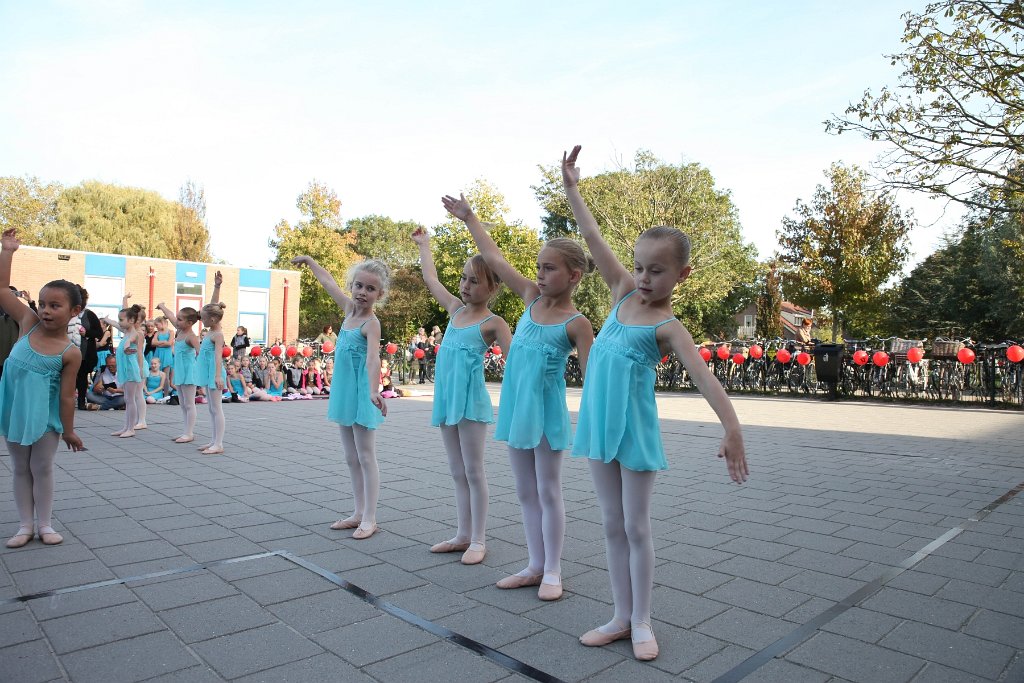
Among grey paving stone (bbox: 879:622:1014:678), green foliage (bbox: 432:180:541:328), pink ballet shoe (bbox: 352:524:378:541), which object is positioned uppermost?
green foliage (bbox: 432:180:541:328)

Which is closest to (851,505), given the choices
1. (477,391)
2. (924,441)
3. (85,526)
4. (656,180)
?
(477,391)

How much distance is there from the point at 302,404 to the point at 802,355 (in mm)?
11597

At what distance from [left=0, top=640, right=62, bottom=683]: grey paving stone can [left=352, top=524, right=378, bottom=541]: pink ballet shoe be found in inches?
72.4

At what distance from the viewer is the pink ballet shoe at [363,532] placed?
446cm

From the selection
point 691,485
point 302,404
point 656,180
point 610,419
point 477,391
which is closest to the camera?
point 610,419

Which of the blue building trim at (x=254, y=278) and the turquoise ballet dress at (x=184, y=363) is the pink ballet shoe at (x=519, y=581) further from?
the blue building trim at (x=254, y=278)

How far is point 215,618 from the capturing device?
3.16m

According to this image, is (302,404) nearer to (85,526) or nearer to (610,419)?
(85,526)

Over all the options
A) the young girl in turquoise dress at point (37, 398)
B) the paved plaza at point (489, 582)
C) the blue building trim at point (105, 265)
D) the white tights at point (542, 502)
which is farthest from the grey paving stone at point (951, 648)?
the blue building trim at point (105, 265)

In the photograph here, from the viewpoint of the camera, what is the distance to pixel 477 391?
4020 mm

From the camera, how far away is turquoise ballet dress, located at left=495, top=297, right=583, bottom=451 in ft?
11.5

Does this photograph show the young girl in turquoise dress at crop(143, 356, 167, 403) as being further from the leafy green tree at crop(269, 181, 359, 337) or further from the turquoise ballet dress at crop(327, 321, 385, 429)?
the leafy green tree at crop(269, 181, 359, 337)

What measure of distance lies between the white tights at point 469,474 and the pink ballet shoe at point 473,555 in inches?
1.9

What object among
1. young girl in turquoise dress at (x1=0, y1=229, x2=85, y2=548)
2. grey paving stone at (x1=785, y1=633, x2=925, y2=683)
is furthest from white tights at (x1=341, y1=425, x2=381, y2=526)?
grey paving stone at (x1=785, y1=633, x2=925, y2=683)
